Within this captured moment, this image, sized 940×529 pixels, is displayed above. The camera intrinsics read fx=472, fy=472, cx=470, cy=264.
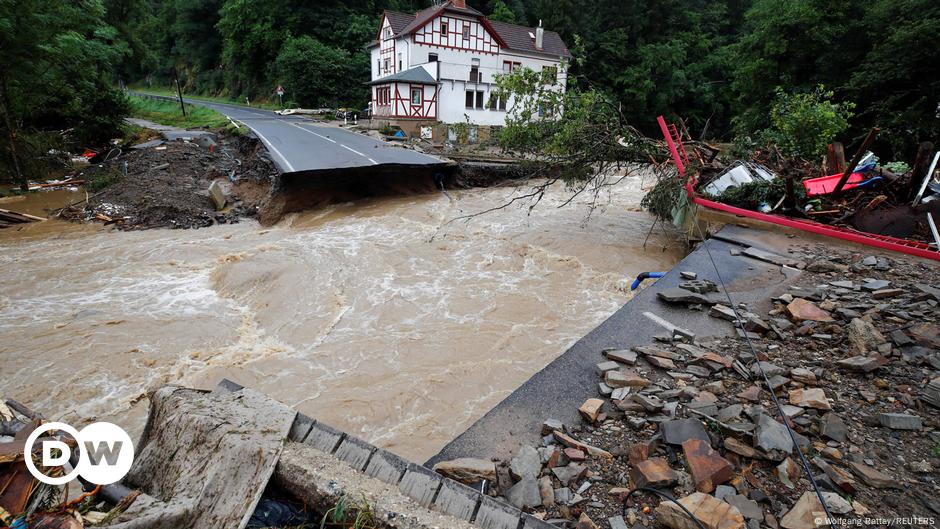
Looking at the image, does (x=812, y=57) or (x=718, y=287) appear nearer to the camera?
(x=718, y=287)

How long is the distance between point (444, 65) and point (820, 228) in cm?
2561

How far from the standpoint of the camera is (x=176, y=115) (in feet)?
119

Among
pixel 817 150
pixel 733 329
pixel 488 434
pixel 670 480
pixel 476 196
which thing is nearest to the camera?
pixel 670 480

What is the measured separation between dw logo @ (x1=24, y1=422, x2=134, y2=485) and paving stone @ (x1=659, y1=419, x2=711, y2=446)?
12.0 ft

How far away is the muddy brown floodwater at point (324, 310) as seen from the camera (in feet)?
21.0

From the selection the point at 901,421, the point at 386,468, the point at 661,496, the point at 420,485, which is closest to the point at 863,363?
the point at 901,421

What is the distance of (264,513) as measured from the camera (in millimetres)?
2561

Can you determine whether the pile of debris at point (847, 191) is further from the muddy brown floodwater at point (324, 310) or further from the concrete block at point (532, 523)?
the concrete block at point (532, 523)

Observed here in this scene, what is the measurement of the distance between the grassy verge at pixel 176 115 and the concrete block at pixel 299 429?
93.0 feet

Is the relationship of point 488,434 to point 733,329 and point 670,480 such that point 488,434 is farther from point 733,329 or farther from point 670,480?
point 733,329

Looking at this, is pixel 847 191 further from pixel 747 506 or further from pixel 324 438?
pixel 324 438

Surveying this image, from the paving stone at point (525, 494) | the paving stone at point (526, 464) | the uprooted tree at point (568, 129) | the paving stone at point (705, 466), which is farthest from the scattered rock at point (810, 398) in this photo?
the uprooted tree at point (568, 129)

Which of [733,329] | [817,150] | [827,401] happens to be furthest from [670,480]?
[817,150]

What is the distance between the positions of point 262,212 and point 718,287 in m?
12.7
